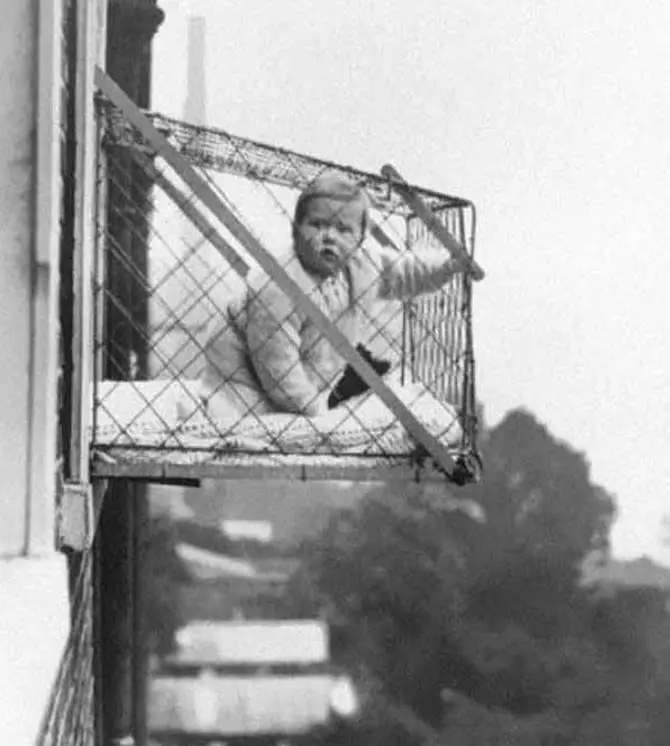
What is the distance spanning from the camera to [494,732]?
699 centimetres

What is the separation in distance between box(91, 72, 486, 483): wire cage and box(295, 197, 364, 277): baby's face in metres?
0.04

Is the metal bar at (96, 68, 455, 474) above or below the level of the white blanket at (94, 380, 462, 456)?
above

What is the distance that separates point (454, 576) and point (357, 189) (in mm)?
5590

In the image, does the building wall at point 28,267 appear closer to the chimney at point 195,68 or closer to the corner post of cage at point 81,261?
the corner post of cage at point 81,261

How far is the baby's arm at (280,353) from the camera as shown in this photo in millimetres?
1989

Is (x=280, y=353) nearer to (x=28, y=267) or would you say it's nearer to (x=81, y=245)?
(x=81, y=245)

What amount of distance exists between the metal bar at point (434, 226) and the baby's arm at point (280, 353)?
25cm

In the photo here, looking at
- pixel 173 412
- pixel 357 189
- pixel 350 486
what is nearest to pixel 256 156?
pixel 357 189

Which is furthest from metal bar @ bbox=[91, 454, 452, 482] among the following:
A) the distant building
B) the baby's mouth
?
the distant building

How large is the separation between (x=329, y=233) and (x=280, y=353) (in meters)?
0.19

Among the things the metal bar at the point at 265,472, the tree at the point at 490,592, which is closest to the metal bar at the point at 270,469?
A: the metal bar at the point at 265,472

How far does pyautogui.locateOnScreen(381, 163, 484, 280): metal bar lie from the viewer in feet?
6.86

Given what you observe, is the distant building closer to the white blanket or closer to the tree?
the tree

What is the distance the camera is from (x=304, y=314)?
1996 mm
